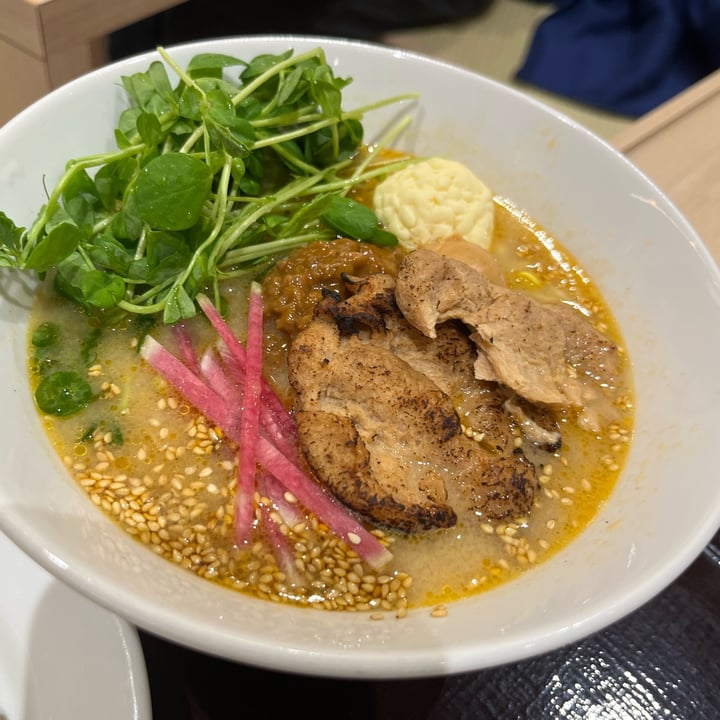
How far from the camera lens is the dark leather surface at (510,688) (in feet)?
4.89

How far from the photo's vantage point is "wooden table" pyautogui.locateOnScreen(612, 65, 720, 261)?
96.5 inches

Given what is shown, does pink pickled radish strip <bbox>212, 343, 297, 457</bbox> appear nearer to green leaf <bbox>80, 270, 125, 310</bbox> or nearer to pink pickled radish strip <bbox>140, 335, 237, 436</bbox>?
pink pickled radish strip <bbox>140, 335, 237, 436</bbox>

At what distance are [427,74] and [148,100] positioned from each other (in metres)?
0.90

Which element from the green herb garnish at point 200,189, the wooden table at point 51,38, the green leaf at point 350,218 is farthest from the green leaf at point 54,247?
the wooden table at point 51,38

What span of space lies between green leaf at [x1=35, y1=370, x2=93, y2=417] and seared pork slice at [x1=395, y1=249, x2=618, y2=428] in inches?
30.9

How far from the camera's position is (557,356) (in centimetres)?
176

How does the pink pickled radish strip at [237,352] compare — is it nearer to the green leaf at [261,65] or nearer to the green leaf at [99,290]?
the green leaf at [99,290]

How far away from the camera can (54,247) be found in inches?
61.7

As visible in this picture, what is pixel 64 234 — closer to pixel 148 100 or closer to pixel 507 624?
pixel 148 100

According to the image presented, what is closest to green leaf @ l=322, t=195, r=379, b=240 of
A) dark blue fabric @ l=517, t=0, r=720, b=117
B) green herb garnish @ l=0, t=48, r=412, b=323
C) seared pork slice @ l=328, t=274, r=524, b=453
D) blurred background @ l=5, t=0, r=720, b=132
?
green herb garnish @ l=0, t=48, r=412, b=323

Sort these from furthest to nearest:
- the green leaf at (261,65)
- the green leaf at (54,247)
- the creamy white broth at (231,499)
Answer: the green leaf at (261,65) < the green leaf at (54,247) < the creamy white broth at (231,499)

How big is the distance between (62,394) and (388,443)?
2.48ft

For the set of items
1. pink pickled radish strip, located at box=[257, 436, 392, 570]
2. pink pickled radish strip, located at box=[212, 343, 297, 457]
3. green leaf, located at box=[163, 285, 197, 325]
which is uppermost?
green leaf, located at box=[163, 285, 197, 325]

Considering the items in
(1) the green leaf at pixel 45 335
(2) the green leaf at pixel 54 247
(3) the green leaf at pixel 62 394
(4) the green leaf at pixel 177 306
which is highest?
(2) the green leaf at pixel 54 247
